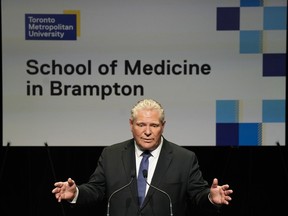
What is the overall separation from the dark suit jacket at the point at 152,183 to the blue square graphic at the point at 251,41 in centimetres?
157

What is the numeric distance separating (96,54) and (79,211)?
148 centimetres

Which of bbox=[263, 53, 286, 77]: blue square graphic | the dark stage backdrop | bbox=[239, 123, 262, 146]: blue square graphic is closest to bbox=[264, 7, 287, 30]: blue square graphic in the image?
bbox=[263, 53, 286, 77]: blue square graphic

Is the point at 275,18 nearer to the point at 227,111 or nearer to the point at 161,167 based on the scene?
the point at 227,111

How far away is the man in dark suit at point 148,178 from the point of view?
91.2 inches

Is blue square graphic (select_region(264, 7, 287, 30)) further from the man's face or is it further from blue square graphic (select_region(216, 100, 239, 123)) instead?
the man's face

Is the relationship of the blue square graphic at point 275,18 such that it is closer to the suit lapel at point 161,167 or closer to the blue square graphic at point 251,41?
the blue square graphic at point 251,41

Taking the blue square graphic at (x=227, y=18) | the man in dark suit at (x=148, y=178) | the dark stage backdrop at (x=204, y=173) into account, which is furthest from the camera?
the dark stage backdrop at (x=204, y=173)

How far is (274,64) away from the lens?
376 cm

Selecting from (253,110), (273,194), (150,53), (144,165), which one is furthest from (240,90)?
(144,165)

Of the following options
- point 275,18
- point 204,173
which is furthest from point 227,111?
point 275,18

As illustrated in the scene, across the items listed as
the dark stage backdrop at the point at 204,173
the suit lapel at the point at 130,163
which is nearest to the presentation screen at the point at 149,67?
the dark stage backdrop at the point at 204,173

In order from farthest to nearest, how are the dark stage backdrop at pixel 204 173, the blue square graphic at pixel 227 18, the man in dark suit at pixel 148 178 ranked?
1. the dark stage backdrop at pixel 204 173
2. the blue square graphic at pixel 227 18
3. the man in dark suit at pixel 148 178

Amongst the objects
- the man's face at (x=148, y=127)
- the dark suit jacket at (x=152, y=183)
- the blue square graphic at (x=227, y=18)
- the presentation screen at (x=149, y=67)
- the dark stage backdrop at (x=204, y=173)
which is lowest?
the dark stage backdrop at (x=204, y=173)

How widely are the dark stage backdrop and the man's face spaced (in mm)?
1728
